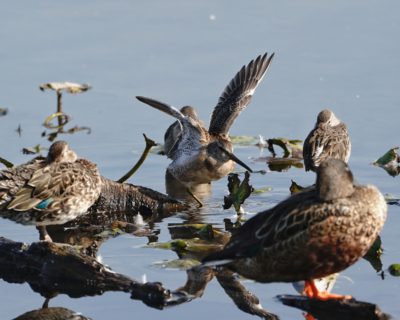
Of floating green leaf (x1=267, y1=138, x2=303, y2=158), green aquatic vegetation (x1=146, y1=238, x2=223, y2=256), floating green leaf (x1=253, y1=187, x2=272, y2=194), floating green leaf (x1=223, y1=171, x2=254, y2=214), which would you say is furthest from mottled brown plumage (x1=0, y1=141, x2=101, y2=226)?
floating green leaf (x1=267, y1=138, x2=303, y2=158)

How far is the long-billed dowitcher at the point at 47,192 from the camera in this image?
11.5m

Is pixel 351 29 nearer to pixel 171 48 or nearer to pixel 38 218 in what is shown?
pixel 171 48

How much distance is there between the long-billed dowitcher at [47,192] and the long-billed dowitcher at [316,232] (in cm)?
239

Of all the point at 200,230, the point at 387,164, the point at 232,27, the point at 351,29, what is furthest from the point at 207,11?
the point at 200,230

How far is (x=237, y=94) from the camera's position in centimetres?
1573

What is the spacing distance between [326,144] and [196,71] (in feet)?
11.5

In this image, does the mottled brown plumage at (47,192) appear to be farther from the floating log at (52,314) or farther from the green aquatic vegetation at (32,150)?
the green aquatic vegetation at (32,150)

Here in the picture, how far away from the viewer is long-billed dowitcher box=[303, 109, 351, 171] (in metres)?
13.8

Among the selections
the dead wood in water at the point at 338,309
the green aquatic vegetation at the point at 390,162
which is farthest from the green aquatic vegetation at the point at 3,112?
the dead wood in water at the point at 338,309

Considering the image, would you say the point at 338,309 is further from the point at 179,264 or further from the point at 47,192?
the point at 47,192

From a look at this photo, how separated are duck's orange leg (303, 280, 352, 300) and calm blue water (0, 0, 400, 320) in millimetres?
2100

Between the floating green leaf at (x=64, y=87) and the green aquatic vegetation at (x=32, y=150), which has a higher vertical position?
the floating green leaf at (x=64, y=87)

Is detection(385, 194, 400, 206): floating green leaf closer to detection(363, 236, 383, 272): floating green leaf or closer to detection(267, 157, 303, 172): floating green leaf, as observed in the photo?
detection(363, 236, 383, 272): floating green leaf

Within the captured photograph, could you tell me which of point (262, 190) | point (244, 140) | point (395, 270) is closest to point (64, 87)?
point (244, 140)
